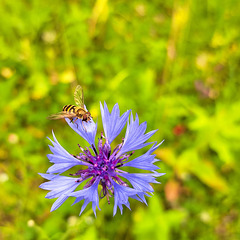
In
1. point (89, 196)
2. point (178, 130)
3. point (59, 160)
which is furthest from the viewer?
point (178, 130)

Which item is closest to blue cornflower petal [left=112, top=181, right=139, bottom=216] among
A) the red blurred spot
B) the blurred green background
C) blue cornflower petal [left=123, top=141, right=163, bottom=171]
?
blue cornflower petal [left=123, top=141, right=163, bottom=171]

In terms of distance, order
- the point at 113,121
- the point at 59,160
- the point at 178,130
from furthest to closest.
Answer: the point at 178,130, the point at 113,121, the point at 59,160

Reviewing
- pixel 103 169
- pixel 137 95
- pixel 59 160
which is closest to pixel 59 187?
pixel 59 160

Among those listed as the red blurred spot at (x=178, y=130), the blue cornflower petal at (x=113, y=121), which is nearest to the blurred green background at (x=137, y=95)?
the red blurred spot at (x=178, y=130)

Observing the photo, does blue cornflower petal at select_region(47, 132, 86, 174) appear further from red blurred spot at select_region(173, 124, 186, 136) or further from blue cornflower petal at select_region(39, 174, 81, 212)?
red blurred spot at select_region(173, 124, 186, 136)

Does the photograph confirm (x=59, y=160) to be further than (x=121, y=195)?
Yes

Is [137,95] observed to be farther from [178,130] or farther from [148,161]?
[148,161]
